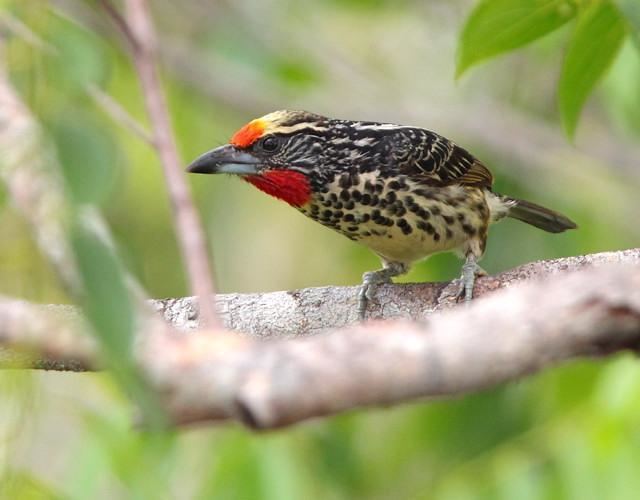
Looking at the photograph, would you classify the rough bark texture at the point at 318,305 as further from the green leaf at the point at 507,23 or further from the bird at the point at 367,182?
the green leaf at the point at 507,23

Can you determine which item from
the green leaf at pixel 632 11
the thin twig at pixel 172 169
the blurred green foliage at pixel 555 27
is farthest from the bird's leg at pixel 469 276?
the thin twig at pixel 172 169

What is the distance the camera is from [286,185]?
13.8 feet

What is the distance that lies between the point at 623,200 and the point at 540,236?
6.72 ft

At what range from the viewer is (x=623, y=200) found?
8.14 meters

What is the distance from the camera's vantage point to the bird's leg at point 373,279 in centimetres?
368

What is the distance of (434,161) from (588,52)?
1.67 metres

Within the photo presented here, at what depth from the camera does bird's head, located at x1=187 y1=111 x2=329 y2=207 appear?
4.08 meters

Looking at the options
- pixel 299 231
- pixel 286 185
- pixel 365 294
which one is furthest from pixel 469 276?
pixel 299 231

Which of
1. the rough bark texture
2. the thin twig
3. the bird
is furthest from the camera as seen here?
the bird

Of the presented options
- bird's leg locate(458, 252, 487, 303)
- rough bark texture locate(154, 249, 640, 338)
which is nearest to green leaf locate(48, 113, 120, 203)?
rough bark texture locate(154, 249, 640, 338)

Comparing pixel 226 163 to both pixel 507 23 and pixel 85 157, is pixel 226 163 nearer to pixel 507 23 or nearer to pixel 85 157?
pixel 507 23

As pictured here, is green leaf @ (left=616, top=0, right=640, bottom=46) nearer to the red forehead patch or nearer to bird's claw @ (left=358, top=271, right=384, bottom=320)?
bird's claw @ (left=358, top=271, right=384, bottom=320)

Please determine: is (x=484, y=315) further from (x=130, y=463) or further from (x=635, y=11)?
(x=130, y=463)

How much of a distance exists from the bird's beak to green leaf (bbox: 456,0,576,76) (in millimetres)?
1336
